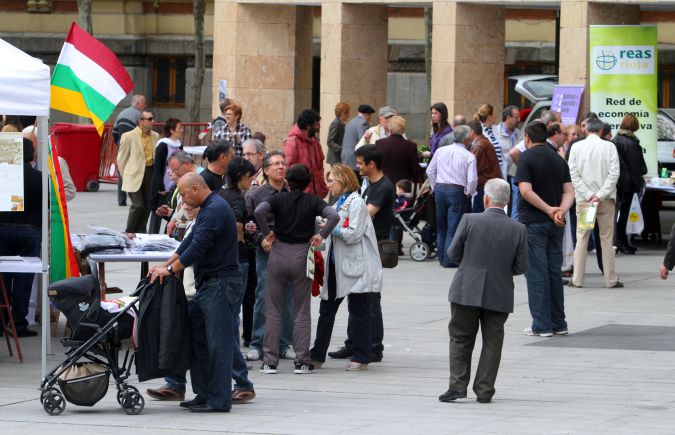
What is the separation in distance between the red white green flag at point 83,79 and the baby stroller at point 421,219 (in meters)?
7.31

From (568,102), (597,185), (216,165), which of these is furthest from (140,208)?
(216,165)

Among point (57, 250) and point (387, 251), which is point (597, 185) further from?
point (57, 250)

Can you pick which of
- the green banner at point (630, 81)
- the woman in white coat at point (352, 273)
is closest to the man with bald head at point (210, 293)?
the woman in white coat at point (352, 273)

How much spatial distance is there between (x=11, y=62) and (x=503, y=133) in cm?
1063

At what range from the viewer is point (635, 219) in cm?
2050

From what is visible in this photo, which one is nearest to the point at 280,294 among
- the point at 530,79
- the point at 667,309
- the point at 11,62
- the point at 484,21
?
the point at 11,62

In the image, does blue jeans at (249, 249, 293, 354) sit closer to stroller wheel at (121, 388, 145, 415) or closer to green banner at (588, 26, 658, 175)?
stroller wheel at (121, 388, 145, 415)

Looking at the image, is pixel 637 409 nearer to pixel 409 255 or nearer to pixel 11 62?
pixel 11 62

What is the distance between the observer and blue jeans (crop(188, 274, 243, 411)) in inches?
403

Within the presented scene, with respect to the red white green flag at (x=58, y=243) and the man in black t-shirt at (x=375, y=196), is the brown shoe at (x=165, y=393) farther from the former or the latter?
the man in black t-shirt at (x=375, y=196)

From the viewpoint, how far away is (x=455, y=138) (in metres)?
18.7

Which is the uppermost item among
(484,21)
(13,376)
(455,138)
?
(484,21)

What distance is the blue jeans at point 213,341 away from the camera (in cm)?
1024

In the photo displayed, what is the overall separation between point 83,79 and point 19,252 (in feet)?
5.31
